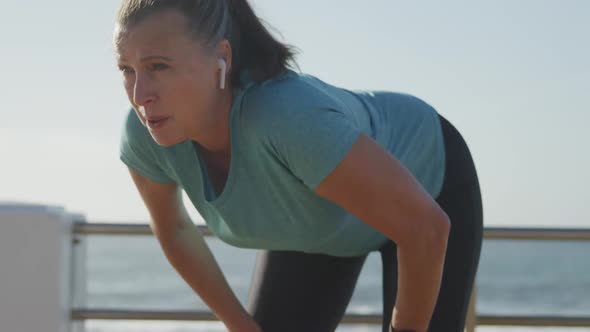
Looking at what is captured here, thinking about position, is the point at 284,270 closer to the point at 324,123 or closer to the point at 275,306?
the point at 275,306

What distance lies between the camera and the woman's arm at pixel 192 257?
7.84 ft

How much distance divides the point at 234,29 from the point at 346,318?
149 cm

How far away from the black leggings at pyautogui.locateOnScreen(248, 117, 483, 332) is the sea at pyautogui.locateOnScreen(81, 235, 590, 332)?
11.9m

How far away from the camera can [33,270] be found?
11.5 ft

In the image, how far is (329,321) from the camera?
243 centimetres

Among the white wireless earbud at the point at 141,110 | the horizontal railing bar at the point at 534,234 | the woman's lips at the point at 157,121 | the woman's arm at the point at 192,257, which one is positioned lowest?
the horizontal railing bar at the point at 534,234

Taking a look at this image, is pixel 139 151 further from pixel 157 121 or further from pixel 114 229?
pixel 114 229

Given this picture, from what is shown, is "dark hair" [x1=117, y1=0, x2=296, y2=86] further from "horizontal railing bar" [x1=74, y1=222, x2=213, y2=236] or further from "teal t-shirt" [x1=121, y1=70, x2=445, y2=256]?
"horizontal railing bar" [x1=74, y1=222, x2=213, y2=236]

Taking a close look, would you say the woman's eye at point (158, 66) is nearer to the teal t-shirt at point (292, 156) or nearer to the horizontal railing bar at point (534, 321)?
the teal t-shirt at point (292, 156)

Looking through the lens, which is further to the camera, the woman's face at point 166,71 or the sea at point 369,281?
the sea at point 369,281

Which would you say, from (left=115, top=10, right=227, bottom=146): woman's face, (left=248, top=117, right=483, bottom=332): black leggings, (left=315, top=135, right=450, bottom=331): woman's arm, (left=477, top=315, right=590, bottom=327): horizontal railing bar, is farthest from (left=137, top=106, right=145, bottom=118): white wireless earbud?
(left=477, top=315, right=590, bottom=327): horizontal railing bar

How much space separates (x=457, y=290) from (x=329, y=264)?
13.6 inches

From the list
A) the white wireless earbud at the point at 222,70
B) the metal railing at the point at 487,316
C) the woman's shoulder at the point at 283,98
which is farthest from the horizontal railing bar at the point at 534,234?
the white wireless earbud at the point at 222,70

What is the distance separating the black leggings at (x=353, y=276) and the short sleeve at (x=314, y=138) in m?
0.37
